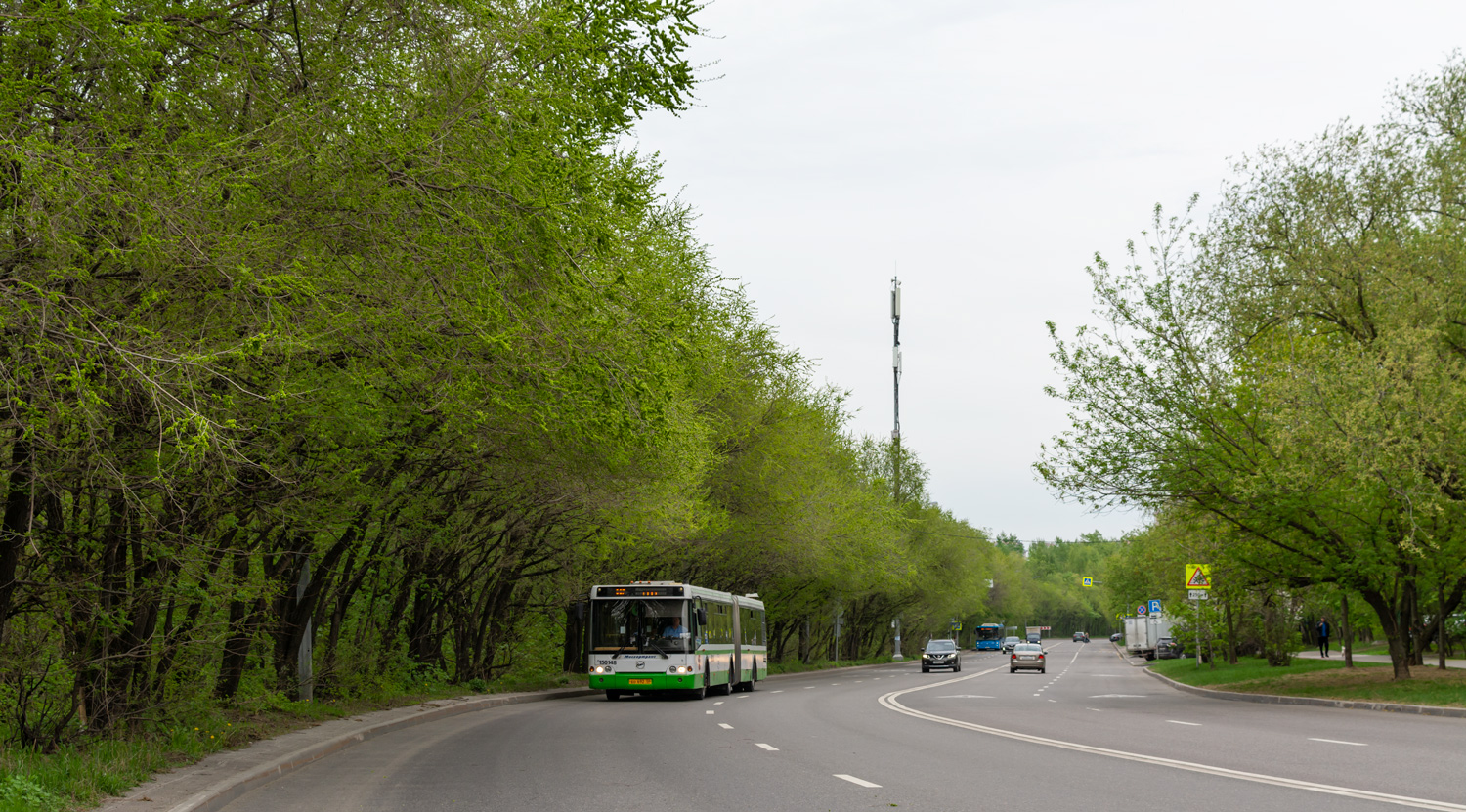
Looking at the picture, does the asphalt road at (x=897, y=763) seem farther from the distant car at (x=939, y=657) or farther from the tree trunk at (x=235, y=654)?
the distant car at (x=939, y=657)

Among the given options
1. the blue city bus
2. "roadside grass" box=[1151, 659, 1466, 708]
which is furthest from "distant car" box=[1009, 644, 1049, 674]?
the blue city bus

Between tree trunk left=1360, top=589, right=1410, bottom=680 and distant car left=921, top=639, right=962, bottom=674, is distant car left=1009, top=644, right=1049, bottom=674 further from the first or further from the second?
tree trunk left=1360, top=589, right=1410, bottom=680

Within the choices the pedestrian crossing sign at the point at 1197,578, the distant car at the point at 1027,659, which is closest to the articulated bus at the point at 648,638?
the pedestrian crossing sign at the point at 1197,578

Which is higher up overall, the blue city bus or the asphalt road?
the asphalt road

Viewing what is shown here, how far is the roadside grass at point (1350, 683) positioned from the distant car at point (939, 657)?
1712 cm

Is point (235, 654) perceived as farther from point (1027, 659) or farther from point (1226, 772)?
point (1027, 659)

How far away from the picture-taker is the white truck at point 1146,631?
247ft

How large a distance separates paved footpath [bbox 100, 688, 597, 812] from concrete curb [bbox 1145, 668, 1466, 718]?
1792 centimetres

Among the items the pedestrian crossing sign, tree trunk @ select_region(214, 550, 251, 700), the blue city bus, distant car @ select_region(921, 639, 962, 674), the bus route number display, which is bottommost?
the blue city bus

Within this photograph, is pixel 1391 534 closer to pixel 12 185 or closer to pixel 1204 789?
pixel 1204 789

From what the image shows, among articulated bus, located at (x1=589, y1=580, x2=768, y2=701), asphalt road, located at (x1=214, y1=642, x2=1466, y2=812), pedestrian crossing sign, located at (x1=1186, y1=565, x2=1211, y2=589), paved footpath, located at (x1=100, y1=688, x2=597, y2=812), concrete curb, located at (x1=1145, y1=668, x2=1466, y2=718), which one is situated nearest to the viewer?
paved footpath, located at (x1=100, y1=688, x2=597, y2=812)

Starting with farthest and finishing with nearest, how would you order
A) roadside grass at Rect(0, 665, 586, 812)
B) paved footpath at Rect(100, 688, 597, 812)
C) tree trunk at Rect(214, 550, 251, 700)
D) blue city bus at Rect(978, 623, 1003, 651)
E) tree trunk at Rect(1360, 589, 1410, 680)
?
blue city bus at Rect(978, 623, 1003, 651) < tree trunk at Rect(1360, 589, 1410, 680) < tree trunk at Rect(214, 550, 251, 700) < paved footpath at Rect(100, 688, 597, 812) < roadside grass at Rect(0, 665, 586, 812)

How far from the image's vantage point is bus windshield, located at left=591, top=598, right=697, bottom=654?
1239 inches

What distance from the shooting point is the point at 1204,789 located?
1103cm
